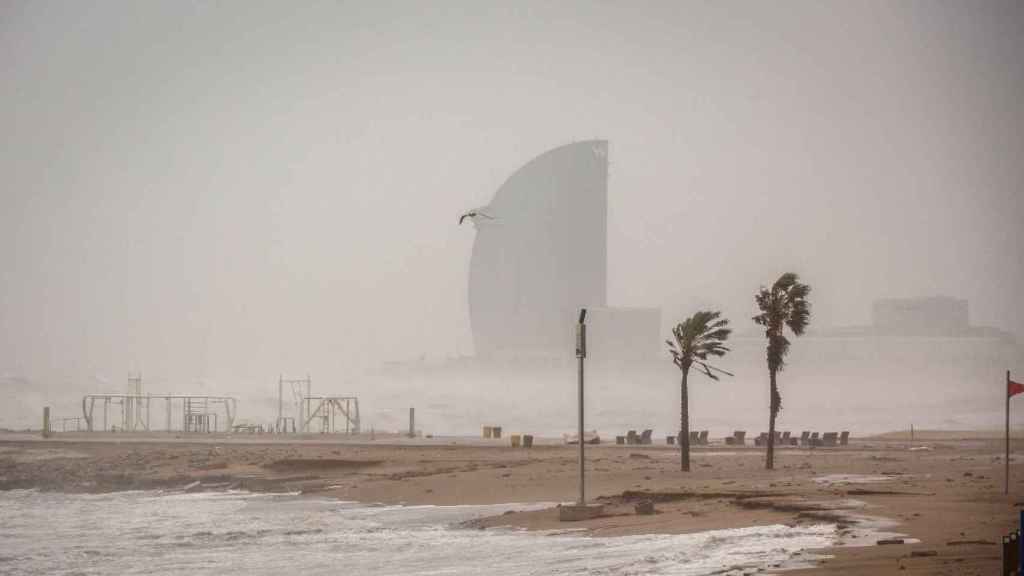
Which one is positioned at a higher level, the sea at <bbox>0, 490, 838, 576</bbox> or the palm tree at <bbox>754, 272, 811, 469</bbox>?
the palm tree at <bbox>754, 272, 811, 469</bbox>

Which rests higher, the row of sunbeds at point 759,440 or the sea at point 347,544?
the row of sunbeds at point 759,440

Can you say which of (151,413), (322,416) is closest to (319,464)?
(322,416)

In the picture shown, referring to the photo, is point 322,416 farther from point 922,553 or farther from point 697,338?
point 922,553

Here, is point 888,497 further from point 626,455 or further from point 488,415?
point 488,415

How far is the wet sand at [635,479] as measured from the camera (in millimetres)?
23578

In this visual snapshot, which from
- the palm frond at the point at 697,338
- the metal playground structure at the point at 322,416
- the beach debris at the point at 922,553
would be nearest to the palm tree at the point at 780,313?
the palm frond at the point at 697,338

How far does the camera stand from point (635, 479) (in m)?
39.7

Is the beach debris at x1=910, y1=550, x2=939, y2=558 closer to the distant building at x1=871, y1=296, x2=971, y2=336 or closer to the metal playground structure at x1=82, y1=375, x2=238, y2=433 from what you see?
the metal playground structure at x1=82, y1=375, x2=238, y2=433

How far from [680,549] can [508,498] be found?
564 inches

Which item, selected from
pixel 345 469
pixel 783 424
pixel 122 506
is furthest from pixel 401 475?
pixel 783 424

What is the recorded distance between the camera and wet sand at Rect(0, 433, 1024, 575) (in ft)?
77.4

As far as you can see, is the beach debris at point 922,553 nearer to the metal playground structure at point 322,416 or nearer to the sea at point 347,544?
the sea at point 347,544

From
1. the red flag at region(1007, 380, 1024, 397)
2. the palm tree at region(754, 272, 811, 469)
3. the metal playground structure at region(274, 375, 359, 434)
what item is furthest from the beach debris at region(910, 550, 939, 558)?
the metal playground structure at region(274, 375, 359, 434)

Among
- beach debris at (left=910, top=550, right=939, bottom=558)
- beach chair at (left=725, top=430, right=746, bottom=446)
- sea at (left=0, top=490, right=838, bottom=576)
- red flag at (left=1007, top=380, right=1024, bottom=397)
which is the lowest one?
sea at (left=0, top=490, right=838, bottom=576)
